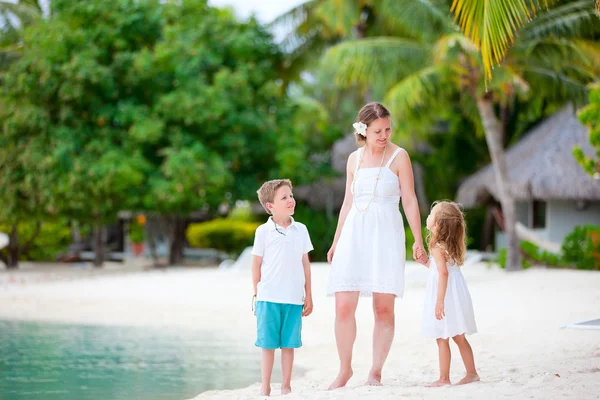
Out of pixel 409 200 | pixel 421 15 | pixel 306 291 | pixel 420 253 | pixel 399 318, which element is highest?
pixel 421 15

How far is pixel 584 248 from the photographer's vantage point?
15305mm

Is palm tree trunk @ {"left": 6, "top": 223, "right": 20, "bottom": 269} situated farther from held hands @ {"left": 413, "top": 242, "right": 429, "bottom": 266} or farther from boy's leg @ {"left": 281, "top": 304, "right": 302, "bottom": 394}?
held hands @ {"left": 413, "top": 242, "right": 429, "bottom": 266}

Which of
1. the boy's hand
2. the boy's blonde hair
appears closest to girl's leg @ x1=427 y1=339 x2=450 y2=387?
the boy's hand

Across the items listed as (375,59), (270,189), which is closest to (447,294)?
(270,189)

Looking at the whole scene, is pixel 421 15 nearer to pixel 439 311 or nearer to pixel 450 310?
pixel 450 310

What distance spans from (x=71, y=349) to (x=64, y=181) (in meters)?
9.75

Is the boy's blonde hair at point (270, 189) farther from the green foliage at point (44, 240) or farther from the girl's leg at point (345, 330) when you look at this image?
the green foliage at point (44, 240)

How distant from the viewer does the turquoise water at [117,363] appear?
264 inches

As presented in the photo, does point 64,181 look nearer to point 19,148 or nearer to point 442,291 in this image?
point 19,148

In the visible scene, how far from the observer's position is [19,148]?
1875 centimetres

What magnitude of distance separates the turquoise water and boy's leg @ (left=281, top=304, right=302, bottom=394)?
1.41 metres

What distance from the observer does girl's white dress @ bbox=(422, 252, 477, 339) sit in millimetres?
5285

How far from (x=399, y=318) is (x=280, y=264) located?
4938mm

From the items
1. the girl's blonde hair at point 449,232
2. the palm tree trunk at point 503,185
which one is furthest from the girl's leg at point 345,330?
the palm tree trunk at point 503,185
